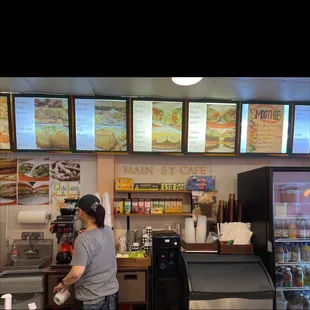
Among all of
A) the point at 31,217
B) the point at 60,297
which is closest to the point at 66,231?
the point at 31,217

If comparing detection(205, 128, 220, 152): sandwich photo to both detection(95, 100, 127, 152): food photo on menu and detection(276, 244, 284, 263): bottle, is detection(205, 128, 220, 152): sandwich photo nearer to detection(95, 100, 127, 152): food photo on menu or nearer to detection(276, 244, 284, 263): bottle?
detection(95, 100, 127, 152): food photo on menu

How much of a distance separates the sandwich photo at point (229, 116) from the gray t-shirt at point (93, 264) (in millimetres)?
2125

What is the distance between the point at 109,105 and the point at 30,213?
5.14 feet

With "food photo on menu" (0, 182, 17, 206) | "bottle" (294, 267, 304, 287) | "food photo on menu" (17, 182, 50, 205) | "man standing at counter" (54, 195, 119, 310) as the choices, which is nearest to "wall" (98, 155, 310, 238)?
"food photo on menu" (17, 182, 50, 205)

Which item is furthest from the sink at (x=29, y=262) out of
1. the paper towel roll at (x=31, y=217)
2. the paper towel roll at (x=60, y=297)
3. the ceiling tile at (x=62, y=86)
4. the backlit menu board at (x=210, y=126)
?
the backlit menu board at (x=210, y=126)

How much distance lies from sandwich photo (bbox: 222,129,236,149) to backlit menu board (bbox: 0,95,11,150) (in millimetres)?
2561

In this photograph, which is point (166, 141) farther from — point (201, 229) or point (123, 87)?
point (201, 229)

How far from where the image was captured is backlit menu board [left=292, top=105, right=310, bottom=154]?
12.2 feet

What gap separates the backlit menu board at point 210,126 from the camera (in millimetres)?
3648

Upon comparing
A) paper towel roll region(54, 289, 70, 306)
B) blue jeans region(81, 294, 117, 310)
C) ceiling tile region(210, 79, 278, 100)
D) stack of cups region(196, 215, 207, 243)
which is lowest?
blue jeans region(81, 294, 117, 310)

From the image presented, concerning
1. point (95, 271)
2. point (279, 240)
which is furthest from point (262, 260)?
point (95, 271)

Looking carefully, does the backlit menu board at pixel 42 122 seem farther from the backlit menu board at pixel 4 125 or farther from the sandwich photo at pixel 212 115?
the sandwich photo at pixel 212 115
